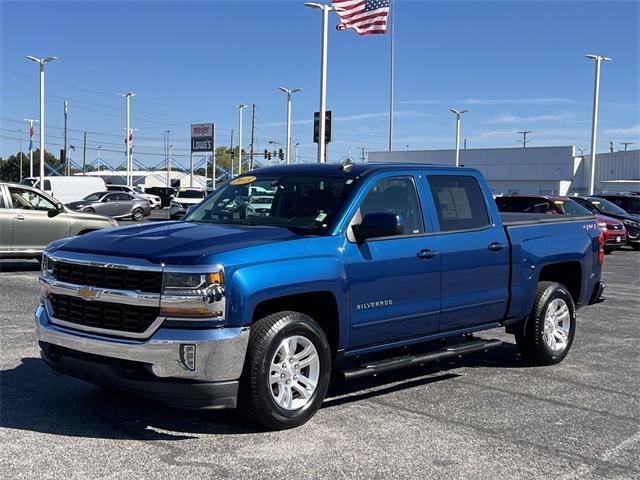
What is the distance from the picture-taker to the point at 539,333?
749 cm

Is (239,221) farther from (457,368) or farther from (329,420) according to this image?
(457,368)

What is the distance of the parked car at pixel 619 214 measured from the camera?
2409cm

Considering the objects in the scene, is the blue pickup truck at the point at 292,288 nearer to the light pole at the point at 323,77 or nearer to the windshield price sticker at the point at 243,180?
the windshield price sticker at the point at 243,180

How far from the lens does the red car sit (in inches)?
806

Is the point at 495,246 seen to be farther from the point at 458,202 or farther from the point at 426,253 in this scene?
the point at 426,253

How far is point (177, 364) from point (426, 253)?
2379 millimetres

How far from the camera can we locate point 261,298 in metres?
5.00

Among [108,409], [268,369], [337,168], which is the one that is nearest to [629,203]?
[337,168]

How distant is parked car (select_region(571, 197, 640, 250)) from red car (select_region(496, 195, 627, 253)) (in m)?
0.65

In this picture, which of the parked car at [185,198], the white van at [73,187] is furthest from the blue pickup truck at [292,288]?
the white van at [73,187]

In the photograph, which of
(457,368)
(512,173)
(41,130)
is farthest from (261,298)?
(512,173)

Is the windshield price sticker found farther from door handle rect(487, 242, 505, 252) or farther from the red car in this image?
the red car

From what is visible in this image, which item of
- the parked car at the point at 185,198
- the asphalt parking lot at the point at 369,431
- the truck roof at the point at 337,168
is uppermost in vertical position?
the truck roof at the point at 337,168

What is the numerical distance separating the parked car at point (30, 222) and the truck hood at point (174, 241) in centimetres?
937
